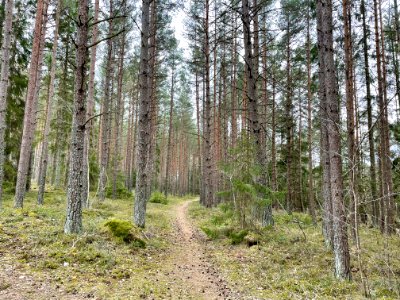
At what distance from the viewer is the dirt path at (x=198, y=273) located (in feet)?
15.3

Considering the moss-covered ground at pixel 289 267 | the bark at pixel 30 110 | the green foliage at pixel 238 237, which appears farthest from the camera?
the bark at pixel 30 110

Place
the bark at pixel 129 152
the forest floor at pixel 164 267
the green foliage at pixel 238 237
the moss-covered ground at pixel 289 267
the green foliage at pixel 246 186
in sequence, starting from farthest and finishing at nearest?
1. the bark at pixel 129 152
2. the green foliage at pixel 238 237
3. the green foliage at pixel 246 186
4. the moss-covered ground at pixel 289 267
5. the forest floor at pixel 164 267

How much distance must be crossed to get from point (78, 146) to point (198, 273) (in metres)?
3.93

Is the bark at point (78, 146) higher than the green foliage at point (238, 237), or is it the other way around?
the bark at point (78, 146)

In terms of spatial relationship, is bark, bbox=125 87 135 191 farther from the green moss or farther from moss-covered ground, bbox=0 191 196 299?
the green moss

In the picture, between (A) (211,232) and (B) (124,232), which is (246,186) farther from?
(B) (124,232)

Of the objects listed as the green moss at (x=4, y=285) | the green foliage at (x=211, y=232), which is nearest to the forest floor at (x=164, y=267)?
the green moss at (x=4, y=285)

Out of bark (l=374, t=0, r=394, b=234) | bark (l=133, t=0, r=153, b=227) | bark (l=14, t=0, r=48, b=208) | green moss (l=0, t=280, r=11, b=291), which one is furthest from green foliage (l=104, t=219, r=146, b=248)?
bark (l=374, t=0, r=394, b=234)

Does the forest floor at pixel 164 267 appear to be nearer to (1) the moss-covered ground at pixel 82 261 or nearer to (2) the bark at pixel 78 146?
(1) the moss-covered ground at pixel 82 261

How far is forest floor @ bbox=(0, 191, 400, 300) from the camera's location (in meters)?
4.34

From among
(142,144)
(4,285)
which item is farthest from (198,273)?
(142,144)

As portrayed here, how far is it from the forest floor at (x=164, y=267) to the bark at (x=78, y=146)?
1.32 feet

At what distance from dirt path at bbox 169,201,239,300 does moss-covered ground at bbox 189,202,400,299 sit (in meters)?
0.23

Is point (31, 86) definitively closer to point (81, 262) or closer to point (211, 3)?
point (81, 262)
